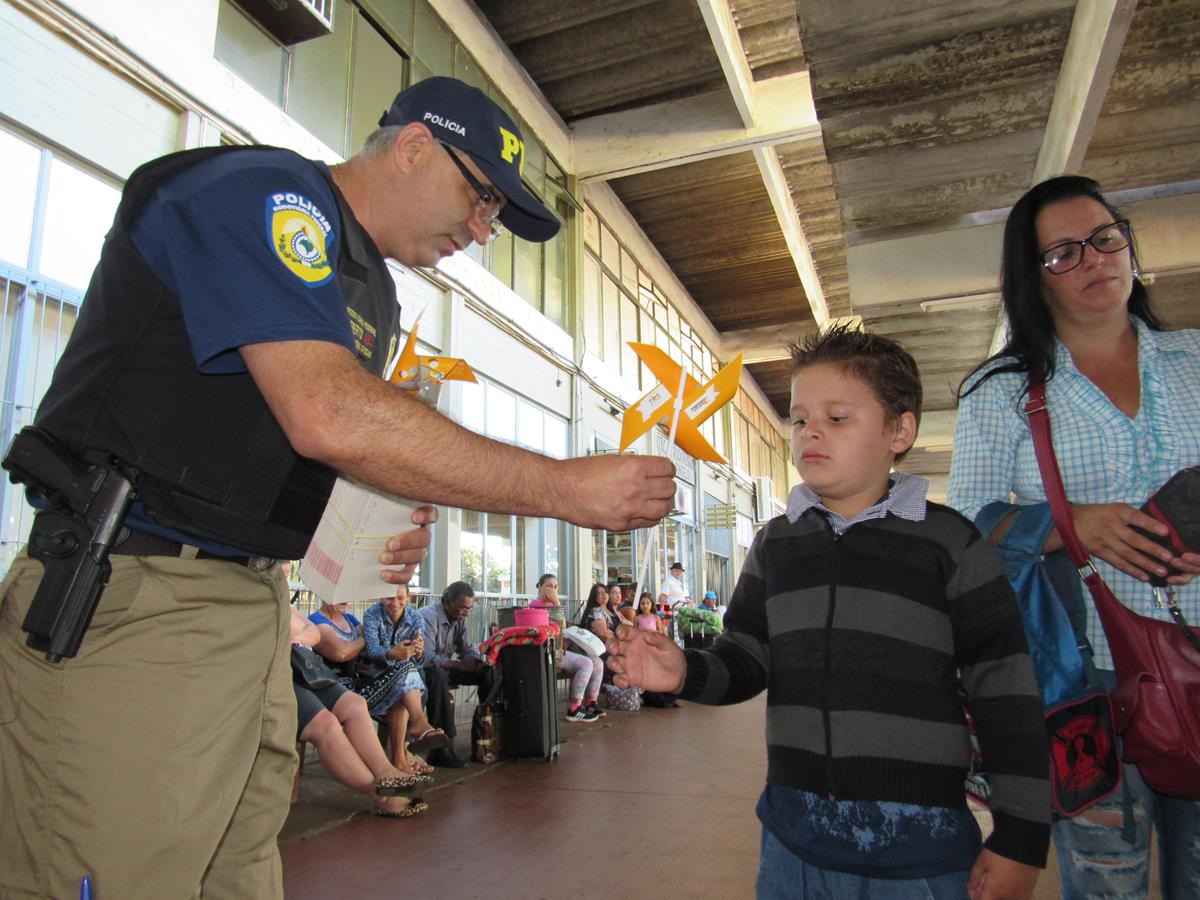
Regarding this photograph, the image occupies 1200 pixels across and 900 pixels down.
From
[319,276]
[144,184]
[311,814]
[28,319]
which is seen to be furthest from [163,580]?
[28,319]

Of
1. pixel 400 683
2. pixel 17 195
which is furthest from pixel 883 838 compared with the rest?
pixel 17 195

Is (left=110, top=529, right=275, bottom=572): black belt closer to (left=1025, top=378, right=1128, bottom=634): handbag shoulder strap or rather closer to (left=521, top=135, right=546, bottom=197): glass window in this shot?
(left=1025, top=378, right=1128, bottom=634): handbag shoulder strap

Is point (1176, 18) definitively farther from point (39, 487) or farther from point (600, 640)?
point (600, 640)

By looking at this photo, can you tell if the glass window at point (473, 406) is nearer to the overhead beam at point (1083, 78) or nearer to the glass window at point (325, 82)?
the glass window at point (325, 82)

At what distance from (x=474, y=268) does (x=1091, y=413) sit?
8714 millimetres

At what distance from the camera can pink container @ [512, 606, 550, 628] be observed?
668 centimetres

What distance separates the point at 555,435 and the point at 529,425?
0.94 m

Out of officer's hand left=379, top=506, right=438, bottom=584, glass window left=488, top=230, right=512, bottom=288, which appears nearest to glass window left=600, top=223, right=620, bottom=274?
glass window left=488, top=230, right=512, bottom=288

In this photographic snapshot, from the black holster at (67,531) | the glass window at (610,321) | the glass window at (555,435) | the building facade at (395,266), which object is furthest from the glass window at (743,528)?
the black holster at (67,531)

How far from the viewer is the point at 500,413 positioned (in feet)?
34.0

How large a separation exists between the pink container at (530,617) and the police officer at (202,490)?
532 centimetres

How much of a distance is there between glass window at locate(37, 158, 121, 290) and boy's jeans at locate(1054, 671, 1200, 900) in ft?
18.9

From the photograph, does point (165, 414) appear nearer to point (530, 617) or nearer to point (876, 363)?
point (876, 363)

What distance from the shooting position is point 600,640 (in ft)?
29.1
